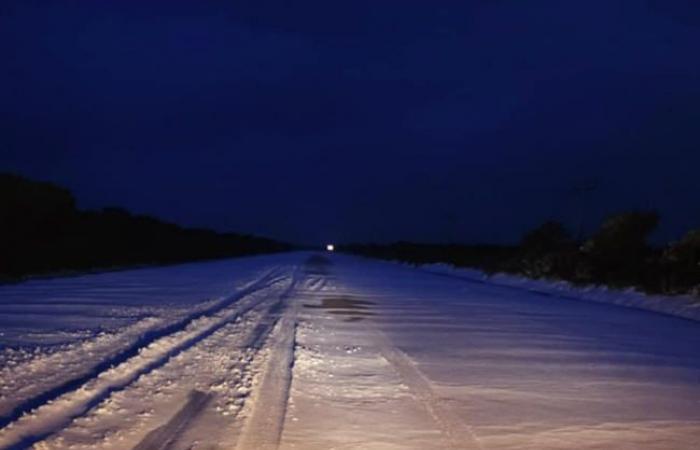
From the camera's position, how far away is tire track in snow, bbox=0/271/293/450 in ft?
26.0

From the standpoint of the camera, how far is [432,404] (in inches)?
383

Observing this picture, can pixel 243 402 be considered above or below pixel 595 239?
below

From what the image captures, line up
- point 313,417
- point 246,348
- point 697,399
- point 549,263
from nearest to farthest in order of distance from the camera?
point 313,417, point 697,399, point 246,348, point 549,263

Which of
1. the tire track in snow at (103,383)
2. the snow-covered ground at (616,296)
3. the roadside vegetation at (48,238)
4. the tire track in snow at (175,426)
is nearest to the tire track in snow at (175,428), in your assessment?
the tire track in snow at (175,426)

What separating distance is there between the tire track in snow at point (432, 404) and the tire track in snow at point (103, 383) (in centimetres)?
334

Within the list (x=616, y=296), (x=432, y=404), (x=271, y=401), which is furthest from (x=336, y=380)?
(x=616, y=296)

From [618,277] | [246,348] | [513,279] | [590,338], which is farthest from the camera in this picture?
[513,279]

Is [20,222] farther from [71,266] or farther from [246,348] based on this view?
[246,348]

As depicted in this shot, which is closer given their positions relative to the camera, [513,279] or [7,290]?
[7,290]

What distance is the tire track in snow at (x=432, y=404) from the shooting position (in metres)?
7.96

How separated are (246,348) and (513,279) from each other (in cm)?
3731

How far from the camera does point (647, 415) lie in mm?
9391

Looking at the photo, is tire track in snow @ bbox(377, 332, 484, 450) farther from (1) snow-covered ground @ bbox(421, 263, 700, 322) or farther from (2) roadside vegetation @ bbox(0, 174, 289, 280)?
(2) roadside vegetation @ bbox(0, 174, 289, 280)

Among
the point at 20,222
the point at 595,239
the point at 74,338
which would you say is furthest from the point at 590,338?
the point at 20,222
